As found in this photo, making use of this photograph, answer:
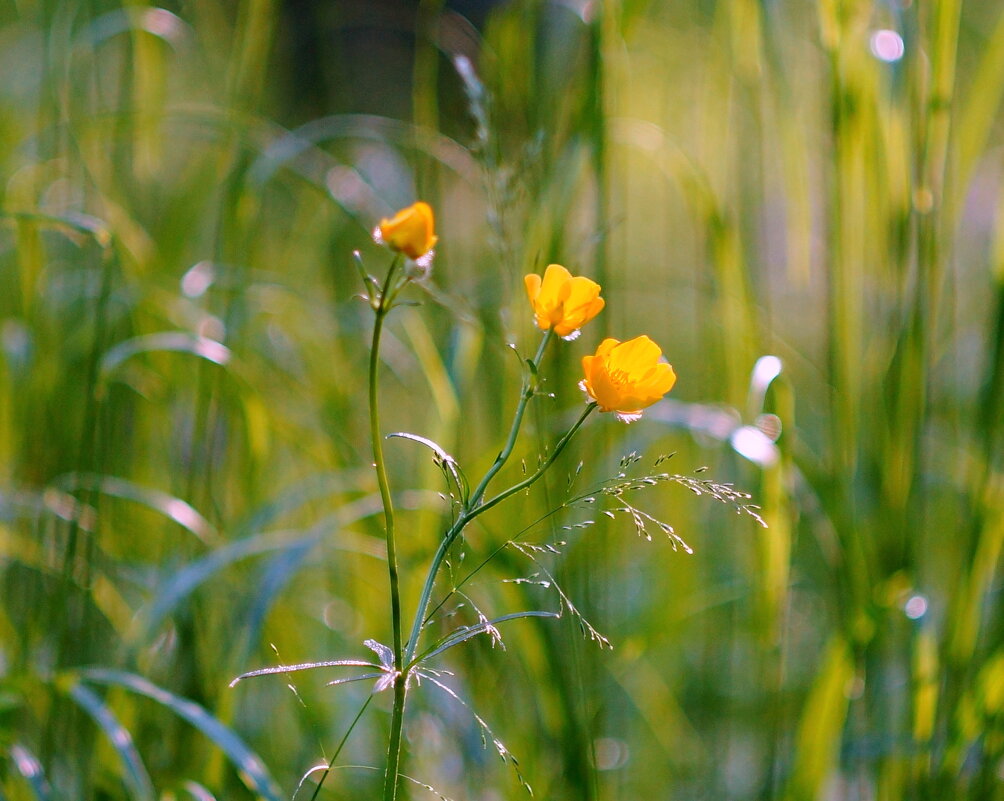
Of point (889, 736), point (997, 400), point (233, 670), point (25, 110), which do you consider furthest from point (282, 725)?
point (25, 110)

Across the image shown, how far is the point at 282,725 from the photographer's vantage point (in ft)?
3.05

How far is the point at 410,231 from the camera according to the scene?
33cm

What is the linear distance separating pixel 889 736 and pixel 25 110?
1715mm

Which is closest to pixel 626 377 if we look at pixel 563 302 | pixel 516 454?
pixel 563 302

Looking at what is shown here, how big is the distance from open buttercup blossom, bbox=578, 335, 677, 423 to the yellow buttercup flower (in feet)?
0.25

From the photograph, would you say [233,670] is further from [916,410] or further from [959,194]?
[959,194]

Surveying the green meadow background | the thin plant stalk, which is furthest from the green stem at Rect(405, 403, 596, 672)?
the green meadow background

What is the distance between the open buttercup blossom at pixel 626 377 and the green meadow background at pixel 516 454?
103 mm

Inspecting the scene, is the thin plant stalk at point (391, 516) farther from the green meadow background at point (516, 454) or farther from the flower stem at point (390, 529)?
the green meadow background at point (516, 454)

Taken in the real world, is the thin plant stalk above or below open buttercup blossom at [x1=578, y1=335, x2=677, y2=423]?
below

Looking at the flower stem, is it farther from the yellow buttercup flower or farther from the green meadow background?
the green meadow background

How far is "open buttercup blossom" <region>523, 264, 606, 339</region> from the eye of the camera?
0.36 m

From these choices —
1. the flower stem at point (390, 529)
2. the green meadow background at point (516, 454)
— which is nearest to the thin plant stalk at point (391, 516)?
the flower stem at point (390, 529)

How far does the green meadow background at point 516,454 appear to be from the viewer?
2.01 ft
